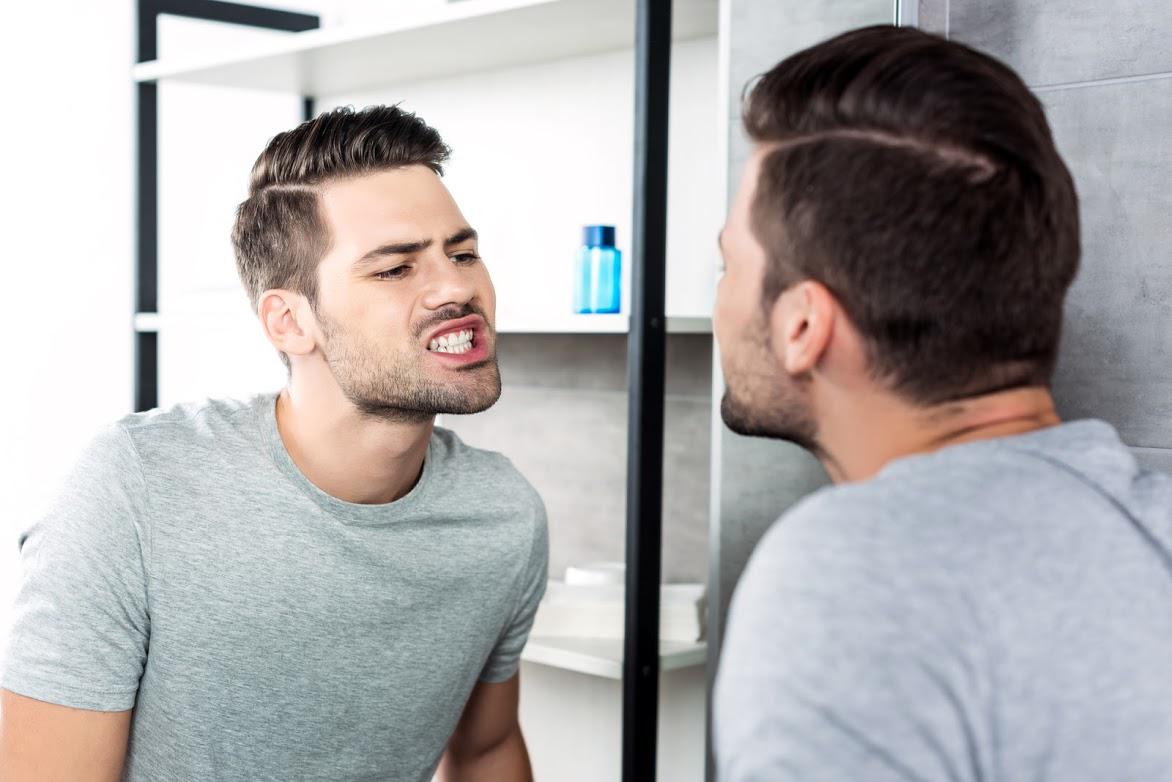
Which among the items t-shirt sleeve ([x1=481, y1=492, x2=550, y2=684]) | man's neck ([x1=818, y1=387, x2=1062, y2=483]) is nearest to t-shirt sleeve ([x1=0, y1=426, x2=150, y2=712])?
t-shirt sleeve ([x1=481, y1=492, x2=550, y2=684])

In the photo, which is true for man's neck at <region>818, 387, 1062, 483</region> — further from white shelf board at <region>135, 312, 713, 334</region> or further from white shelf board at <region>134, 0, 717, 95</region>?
white shelf board at <region>134, 0, 717, 95</region>

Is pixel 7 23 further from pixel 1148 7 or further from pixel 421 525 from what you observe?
pixel 1148 7

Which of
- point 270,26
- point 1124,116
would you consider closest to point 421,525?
point 1124,116

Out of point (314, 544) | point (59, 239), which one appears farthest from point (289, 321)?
point (59, 239)

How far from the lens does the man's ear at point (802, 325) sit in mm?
723

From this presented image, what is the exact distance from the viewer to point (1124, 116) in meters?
1.11

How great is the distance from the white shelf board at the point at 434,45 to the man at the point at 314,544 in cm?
20

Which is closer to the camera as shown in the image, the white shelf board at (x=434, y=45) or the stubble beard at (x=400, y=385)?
the stubble beard at (x=400, y=385)

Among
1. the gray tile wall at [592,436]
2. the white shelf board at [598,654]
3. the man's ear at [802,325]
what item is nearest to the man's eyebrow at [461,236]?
the gray tile wall at [592,436]

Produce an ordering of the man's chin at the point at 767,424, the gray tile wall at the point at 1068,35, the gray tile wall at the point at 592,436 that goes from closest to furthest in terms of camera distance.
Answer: the man's chin at the point at 767,424
the gray tile wall at the point at 1068,35
the gray tile wall at the point at 592,436

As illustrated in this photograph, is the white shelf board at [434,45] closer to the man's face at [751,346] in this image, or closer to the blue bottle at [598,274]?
the blue bottle at [598,274]

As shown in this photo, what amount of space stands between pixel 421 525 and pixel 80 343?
1104mm

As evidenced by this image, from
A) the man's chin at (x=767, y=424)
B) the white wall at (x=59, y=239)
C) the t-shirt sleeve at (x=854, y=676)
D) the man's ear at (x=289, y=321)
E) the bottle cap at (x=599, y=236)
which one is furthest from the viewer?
the white wall at (x=59, y=239)

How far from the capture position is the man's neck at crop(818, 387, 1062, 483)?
0.72 meters
